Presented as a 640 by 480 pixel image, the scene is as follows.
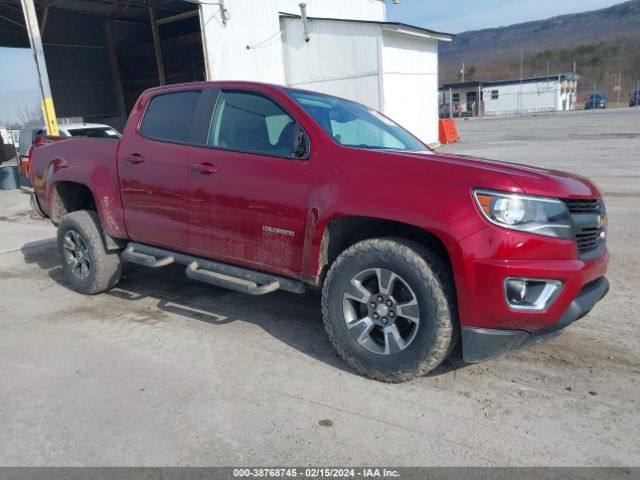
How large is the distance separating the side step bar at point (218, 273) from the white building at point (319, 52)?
41.7 feet

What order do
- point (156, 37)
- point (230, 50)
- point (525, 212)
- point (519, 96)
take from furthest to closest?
point (519, 96)
point (156, 37)
point (230, 50)
point (525, 212)

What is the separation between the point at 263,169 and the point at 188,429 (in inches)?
70.6

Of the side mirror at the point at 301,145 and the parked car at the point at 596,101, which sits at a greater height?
the side mirror at the point at 301,145

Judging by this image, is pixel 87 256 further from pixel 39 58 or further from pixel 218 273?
pixel 39 58

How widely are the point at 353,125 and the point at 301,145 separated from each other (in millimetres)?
677

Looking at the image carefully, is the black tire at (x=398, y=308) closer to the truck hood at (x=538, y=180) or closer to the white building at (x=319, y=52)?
the truck hood at (x=538, y=180)

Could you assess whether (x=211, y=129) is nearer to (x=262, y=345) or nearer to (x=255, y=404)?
(x=262, y=345)

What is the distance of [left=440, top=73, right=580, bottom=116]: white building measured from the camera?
60.2 meters

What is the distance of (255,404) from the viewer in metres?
3.23

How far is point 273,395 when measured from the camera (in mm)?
3324

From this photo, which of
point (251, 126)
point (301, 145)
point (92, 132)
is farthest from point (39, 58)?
point (301, 145)

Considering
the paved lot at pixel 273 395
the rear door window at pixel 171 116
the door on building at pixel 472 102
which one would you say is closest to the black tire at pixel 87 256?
the paved lot at pixel 273 395

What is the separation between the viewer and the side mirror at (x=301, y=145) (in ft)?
12.0

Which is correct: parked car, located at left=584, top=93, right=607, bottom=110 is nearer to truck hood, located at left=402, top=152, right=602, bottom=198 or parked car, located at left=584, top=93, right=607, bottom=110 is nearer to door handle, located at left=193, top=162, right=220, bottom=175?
truck hood, located at left=402, top=152, right=602, bottom=198
